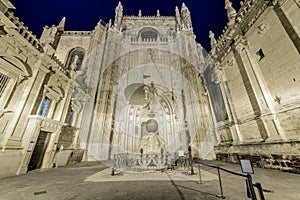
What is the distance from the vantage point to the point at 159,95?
1672 centimetres

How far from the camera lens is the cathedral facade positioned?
5.80 meters

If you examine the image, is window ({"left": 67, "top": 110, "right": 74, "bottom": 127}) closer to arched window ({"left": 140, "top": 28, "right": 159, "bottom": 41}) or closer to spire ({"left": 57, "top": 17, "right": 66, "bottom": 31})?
spire ({"left": 57, "top": 17, "right": 66, "bottom": 31})

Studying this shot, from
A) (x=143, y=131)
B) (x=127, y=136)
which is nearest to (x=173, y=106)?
(x=143, y=131)

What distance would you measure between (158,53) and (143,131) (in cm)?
1192

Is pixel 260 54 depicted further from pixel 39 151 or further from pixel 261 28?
pixel 39 151

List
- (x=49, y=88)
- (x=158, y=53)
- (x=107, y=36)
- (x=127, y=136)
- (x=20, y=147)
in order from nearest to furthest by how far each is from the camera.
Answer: (x=20, y=147) → (x=49, y=88) → (x=127, y=136) → (x=107, y=36) → (x=158, y=53)

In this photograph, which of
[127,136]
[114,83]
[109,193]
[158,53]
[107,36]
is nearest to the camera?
[109,193]

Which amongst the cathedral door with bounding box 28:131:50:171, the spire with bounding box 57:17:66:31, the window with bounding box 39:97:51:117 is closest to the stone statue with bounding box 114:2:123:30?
the spire with bounding box 57:17:66:31

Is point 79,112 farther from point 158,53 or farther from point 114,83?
point 158,53

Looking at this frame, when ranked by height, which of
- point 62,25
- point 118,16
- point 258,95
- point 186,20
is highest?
point 118,16

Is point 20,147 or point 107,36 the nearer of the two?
point 20,147

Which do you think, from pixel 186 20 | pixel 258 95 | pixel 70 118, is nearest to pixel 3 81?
pixel 70 118

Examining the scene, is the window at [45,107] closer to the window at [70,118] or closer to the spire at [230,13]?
the window at [70,118]

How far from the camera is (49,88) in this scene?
7938mm
